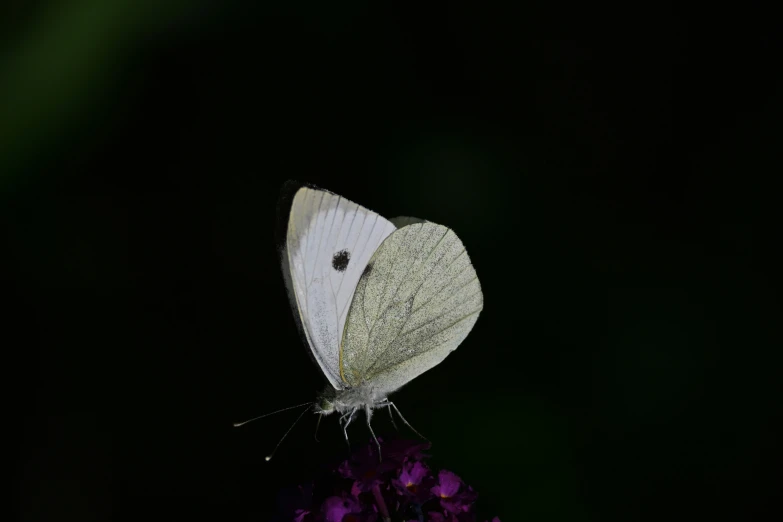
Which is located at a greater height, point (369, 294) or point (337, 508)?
point (369, 294)

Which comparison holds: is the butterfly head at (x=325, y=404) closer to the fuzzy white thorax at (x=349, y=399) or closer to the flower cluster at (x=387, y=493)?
the fuzzy white thorax at (x=349, y=399)

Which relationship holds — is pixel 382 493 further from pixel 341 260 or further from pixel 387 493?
pixel 341 260

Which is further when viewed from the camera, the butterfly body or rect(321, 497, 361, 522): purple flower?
the butterfly body

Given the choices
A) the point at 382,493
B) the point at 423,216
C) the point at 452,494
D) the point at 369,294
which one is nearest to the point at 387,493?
the point at 382,493

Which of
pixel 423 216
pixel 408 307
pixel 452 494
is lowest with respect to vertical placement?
pixel 452 494

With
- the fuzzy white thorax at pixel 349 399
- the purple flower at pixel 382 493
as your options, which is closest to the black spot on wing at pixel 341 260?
the fuzzy white thorax at pixel 349 399

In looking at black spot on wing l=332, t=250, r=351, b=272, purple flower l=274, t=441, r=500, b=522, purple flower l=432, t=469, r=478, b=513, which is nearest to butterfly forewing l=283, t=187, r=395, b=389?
black spot on wing l=332, t=250, r=351, b=272

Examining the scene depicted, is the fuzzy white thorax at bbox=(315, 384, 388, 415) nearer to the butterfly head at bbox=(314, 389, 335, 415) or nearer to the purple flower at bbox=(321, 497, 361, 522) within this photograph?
the butterfly head at bbox=(314, 389, 335, 415)

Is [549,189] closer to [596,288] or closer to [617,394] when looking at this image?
[596,288]
